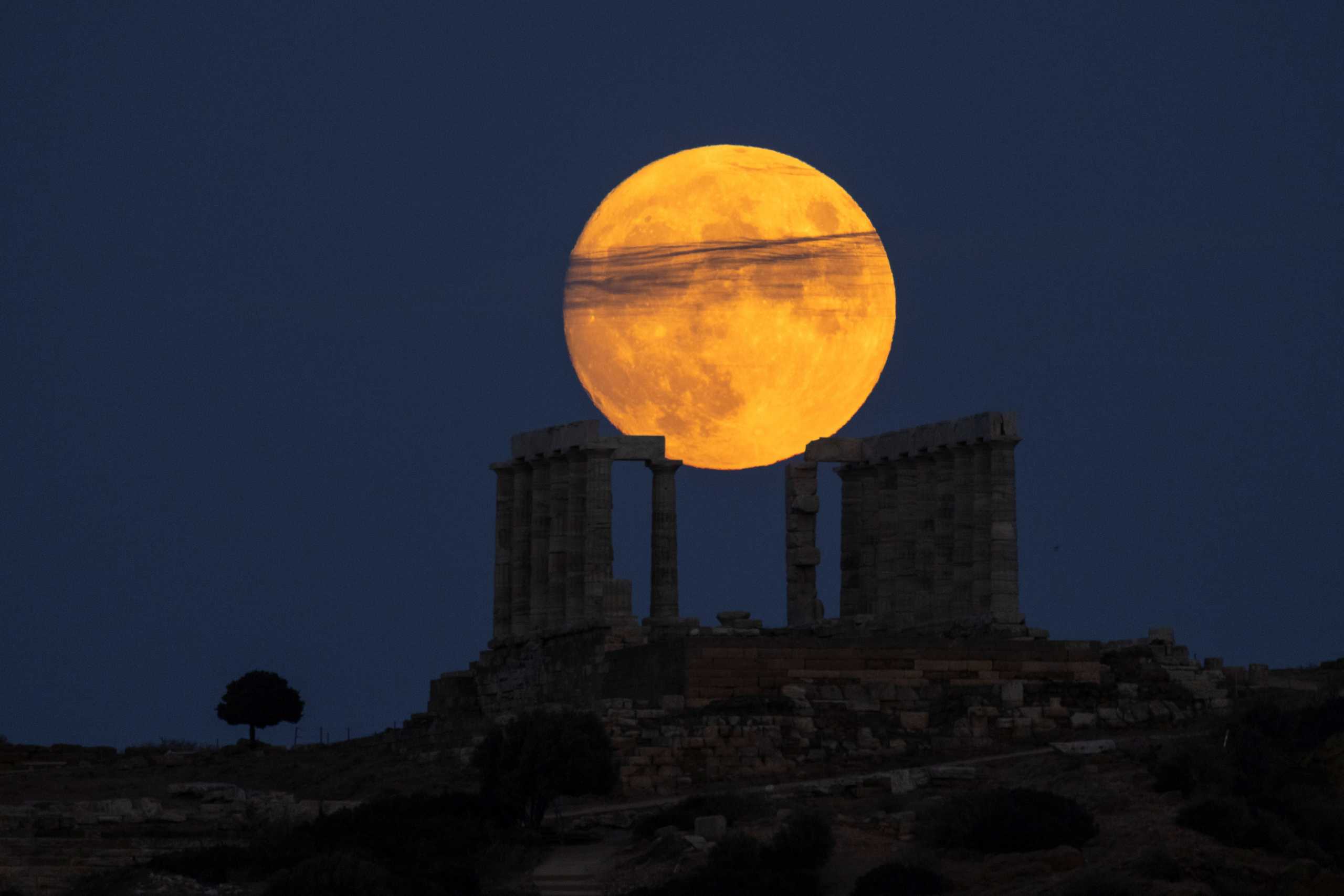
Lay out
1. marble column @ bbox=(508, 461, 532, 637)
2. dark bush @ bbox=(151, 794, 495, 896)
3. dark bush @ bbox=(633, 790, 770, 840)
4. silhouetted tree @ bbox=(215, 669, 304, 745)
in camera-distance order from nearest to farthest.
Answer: dark bush @ bbox=(151, 794, 495, 896), dark bush @ bbox=(633, 790, 770, 840), marble column @ bbox=(508, 461, 532, 637), silhouetted tree @ bbox=(215, 669, 304, 745)

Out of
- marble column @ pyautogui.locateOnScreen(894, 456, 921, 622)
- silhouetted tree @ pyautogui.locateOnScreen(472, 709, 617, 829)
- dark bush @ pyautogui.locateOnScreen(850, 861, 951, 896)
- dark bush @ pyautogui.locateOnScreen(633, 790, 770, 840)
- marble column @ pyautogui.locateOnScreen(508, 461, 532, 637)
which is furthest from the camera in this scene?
marble column @ pyautogui.locateOnScreen(508, 461, 532, 637)

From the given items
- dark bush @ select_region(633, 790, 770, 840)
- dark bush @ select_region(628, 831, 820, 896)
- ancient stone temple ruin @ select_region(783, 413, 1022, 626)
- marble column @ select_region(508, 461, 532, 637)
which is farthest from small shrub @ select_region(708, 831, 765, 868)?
marble column @ select_region(508, 461, 532, 637)

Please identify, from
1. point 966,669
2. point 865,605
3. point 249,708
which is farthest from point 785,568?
point 249,708

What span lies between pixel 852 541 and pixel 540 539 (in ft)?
28.5

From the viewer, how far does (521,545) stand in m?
79.9

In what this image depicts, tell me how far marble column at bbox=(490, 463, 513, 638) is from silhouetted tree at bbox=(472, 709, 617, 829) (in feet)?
73.2

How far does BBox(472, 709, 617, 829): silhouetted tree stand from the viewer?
5547cm

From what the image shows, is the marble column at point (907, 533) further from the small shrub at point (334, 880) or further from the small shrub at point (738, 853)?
the small shrub at point (334, 880)

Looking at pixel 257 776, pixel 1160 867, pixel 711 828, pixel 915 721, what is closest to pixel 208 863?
pixel 711 828

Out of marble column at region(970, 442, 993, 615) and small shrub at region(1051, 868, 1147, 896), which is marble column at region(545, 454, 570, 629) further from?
small shrub at region(1051, 868, 1147, 896)

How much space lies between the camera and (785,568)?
80250mm

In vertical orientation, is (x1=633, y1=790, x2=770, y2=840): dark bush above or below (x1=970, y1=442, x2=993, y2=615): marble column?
below

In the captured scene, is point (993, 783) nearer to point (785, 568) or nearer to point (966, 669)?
point (966, 669)

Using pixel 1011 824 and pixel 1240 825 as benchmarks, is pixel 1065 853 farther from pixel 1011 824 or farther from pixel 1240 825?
pixel 1240 825
